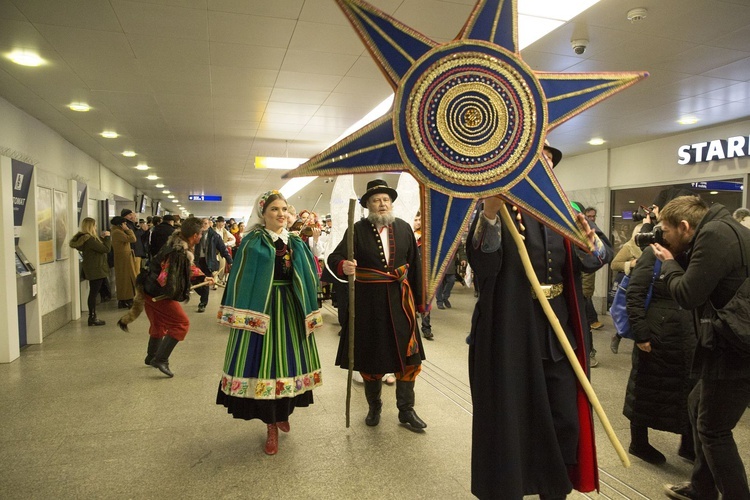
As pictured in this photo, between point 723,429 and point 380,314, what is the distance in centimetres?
179

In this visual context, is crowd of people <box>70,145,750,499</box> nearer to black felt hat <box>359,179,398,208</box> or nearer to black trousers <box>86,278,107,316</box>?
black felt hat <box>359,179,398,208</box>

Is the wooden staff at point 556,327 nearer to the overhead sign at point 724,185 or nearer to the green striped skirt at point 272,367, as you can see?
the green striped skirt at point 272,367

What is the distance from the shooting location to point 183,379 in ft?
14.3

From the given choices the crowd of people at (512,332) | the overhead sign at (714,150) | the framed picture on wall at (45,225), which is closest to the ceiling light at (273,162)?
the framed picture on wall at (45,225)

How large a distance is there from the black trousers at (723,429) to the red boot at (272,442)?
213 centimetres

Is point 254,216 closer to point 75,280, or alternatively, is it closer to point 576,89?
point 576,89

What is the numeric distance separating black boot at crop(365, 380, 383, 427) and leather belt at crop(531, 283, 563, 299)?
1.70 metres

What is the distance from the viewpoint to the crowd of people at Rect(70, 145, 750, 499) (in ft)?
5.92

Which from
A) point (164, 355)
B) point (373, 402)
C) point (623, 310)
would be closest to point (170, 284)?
point (164, 355)

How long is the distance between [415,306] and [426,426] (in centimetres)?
78

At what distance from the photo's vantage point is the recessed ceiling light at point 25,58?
4.06 m

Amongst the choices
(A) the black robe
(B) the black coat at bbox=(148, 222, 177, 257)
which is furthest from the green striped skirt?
(B) the black coat at bbox=(148, 222, 177, 257)

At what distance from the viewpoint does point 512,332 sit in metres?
1.81

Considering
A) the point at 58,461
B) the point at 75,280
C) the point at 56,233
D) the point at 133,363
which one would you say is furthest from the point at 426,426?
the point at 75,280
